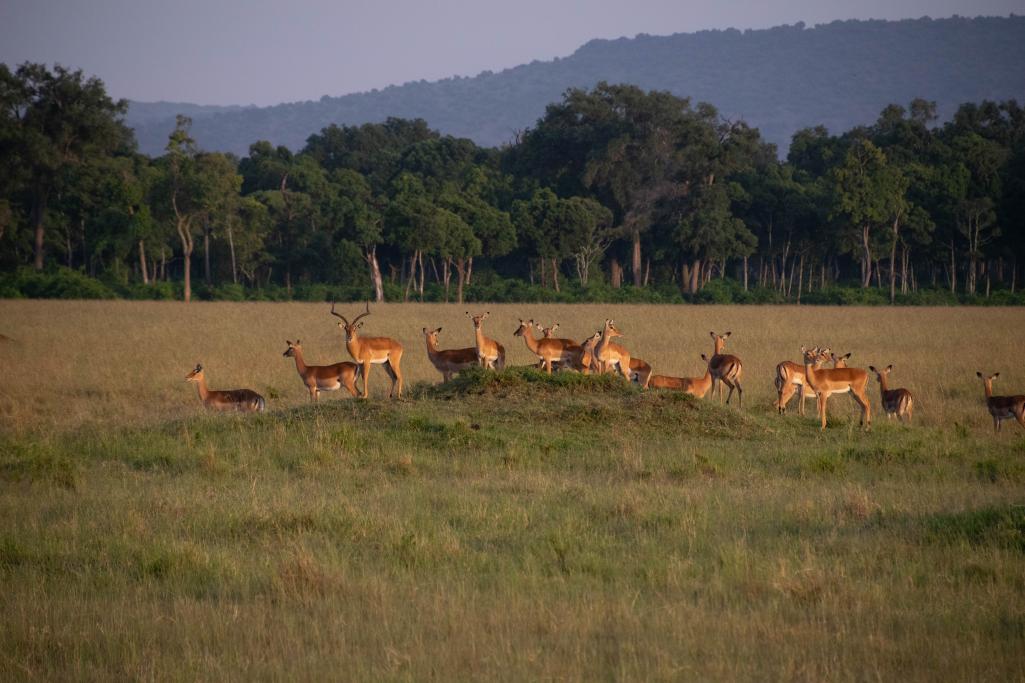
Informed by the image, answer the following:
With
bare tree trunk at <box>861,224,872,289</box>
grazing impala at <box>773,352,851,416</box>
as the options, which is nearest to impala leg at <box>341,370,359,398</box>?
grazing impala at <box>773,352,851,416</box>

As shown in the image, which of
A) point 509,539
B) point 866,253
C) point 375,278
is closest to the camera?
point 509,539

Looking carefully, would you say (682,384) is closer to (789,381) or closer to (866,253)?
(789,381)

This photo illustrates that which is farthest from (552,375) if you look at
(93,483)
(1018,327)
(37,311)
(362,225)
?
(362,225)

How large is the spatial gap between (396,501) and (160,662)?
3365mm

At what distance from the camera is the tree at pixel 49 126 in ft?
159

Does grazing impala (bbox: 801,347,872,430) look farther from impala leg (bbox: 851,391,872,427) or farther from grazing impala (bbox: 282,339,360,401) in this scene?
grazing impala (bbox: 282,339,360,401)

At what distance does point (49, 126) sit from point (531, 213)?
73.7ft

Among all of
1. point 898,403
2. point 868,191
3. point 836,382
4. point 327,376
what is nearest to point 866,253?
point 868,191

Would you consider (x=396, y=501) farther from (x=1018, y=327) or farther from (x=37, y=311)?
(x=37, y=311)

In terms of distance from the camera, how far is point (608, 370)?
1459 centimetres

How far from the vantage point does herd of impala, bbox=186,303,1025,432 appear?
13.2 meters

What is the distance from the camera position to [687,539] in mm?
7086

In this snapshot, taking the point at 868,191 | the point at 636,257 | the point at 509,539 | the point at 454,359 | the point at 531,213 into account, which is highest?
the point at 868,191

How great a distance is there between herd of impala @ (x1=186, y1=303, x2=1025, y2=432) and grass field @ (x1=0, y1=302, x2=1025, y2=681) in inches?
18.5
